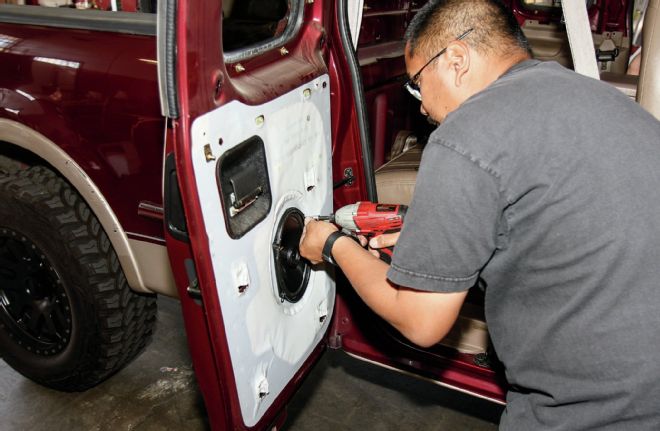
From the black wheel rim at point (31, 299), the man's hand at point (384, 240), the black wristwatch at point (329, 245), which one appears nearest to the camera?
the black wristwatch at point (329, 245)

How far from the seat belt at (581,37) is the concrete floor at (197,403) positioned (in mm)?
1479

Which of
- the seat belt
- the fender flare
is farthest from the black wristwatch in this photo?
the seat belt

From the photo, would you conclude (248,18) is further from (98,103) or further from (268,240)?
(268,240)

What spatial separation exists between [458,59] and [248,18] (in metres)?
2.08

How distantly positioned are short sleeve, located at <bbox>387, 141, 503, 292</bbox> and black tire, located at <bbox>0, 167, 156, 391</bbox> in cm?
138

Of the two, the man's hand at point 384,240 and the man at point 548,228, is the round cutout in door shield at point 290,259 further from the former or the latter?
the man at point 548,228

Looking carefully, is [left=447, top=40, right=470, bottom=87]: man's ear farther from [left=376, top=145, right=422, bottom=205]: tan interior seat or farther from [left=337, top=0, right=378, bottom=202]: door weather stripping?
[left=376, top=145, right=422, bottom=205]: tan interior seat

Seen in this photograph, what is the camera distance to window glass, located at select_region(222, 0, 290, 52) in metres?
3.03

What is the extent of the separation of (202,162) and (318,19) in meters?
0.84

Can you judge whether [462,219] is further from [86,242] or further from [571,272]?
[86,242]

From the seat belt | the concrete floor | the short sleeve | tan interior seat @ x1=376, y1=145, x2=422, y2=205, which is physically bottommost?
the concrete floor

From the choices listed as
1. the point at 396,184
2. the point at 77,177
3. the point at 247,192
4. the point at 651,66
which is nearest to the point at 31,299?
the point at 77,177

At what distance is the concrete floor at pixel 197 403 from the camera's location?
241 centimetres

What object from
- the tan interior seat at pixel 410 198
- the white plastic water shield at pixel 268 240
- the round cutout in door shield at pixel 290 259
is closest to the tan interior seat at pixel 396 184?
the tan interior seat at pixel 410 198
